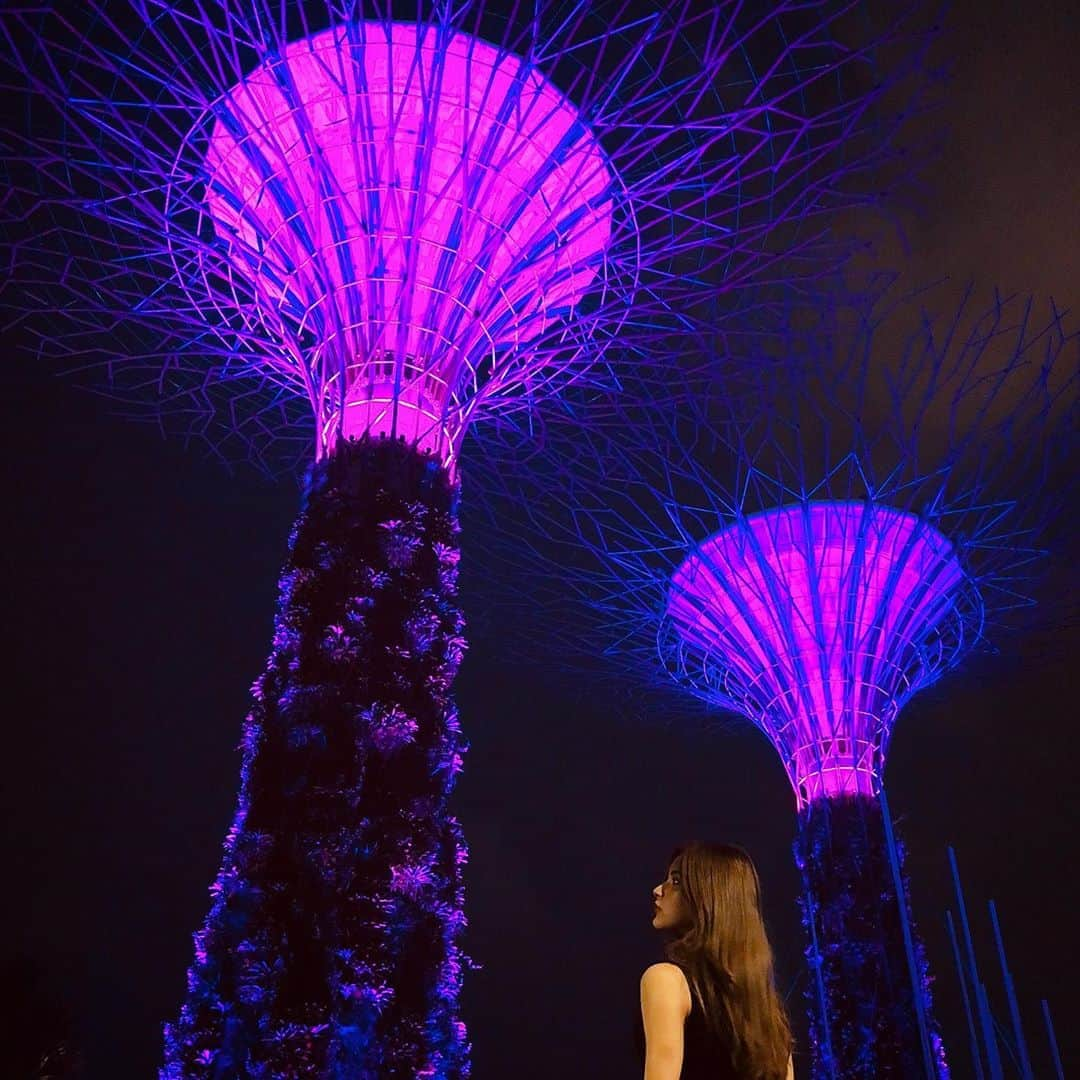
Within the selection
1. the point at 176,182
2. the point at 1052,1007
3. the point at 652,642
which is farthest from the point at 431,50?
the point at 1052,1007

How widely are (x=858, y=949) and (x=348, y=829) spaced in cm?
1136

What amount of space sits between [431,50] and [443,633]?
592 cm

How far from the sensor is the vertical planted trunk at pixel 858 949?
16125 millimetres

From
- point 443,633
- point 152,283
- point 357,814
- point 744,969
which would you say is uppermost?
point 152,283

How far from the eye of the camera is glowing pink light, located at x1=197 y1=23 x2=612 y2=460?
10680mm

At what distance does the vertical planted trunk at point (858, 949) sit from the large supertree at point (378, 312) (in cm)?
920

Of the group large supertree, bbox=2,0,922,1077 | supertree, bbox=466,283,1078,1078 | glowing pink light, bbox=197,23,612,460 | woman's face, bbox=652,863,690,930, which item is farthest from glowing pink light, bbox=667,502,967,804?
woman's face, bbox=652,863,690,930

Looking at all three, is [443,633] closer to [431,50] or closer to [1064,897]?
[431,50]

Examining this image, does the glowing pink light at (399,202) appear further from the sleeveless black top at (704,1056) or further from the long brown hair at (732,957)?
the sleeveless black top at (704,1056)

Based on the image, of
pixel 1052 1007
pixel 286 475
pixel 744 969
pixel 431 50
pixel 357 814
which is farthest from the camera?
pixel 1052 1007

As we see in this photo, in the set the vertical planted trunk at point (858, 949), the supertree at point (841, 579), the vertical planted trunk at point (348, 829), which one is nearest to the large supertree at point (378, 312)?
the vertical planted trunk at point (348, 829)

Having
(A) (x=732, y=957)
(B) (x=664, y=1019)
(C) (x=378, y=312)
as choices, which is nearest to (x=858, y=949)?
(C) (x=378, y=312)

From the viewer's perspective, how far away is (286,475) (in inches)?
885

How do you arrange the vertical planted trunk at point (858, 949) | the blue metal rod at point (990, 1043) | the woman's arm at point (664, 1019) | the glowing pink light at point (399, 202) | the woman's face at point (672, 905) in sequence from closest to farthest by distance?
1. the woman's arm at point (664, 1019)
2. the woman's face at point (672, 905)
3. the blue metal rod at point (990, 1043)
4. the glowing pink light at point (399, 202)
5. the vertical planted trunk at point (858, 949)
